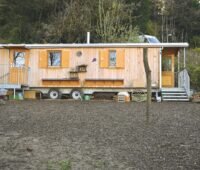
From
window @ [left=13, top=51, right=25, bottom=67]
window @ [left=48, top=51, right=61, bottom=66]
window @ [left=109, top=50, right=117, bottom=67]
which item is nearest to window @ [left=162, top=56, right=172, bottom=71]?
window @ [left=109, top=50, right=117, bottom=67]

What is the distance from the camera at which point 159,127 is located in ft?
36.6

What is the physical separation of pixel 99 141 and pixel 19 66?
14.4 m

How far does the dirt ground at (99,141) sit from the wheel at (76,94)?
772 centimetres

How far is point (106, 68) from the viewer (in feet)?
72.5

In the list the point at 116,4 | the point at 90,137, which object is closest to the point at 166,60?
the point at 116,4

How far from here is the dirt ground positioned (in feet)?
23.2

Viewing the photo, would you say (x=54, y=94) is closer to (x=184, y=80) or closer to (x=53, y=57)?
(x=53, y=57)

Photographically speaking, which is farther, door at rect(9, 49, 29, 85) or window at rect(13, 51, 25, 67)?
window at rect(13, 51, 25, 67)

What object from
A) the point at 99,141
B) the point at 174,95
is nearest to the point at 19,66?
the point at 174,95

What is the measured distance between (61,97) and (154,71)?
456cm

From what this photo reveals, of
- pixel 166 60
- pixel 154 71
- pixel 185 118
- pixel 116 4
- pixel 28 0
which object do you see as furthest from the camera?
pixel 28 0

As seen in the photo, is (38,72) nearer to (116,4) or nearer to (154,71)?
(154,71)

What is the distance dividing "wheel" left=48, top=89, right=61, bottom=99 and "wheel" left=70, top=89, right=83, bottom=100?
24.1 inches

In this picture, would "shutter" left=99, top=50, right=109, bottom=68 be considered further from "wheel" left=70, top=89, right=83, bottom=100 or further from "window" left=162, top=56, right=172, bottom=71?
"window" left=162, top=56, right=172, bottom=71
